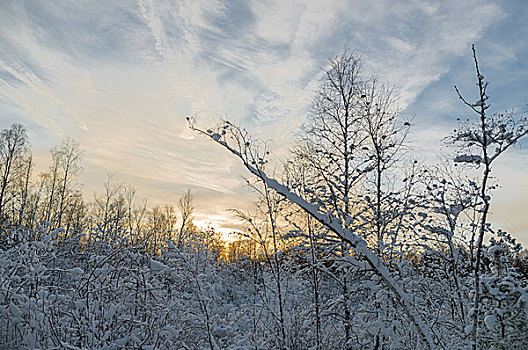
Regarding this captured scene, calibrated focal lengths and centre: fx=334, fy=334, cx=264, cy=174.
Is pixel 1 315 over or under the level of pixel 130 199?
under

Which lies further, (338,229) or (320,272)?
(320,272)

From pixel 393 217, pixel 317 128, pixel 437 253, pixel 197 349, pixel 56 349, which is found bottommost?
pixel 197 349

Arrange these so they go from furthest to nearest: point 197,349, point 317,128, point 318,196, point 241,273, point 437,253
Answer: point 241,273 → point 317,128 → point 318,196 → point 437,253 → point 197,349

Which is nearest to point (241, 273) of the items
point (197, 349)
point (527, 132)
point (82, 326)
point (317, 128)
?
point (317, 128)

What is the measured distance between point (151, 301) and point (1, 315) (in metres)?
1.94

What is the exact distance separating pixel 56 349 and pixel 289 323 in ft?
20.7

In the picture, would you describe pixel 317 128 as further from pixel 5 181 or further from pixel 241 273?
pixel 5 181

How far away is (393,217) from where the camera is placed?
7.78m

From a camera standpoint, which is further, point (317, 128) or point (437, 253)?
point (317, 128)

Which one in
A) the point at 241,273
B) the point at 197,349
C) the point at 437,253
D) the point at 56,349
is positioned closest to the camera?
the point at 56,349

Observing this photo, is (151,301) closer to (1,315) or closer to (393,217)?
(1,315)

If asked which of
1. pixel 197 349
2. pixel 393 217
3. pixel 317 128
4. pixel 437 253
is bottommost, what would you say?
pixel 197 349

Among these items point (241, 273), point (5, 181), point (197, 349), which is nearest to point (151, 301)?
point (197, 349)

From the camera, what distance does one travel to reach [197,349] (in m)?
5.75
